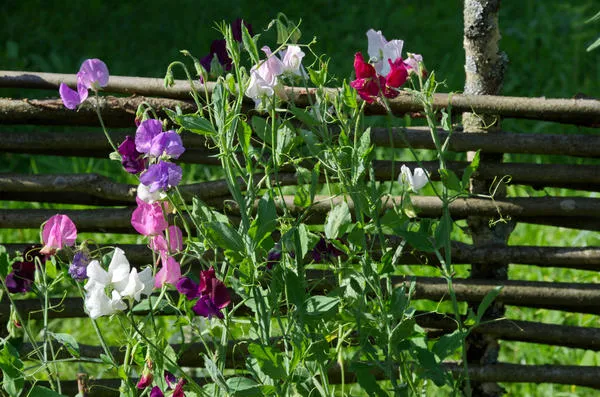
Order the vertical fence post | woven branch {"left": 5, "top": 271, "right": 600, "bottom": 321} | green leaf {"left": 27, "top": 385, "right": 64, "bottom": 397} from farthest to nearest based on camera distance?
woven branch {"left": 5, "top": 271, "right": 600, "bottom": 321}
the vertical fence post
green leaf {"left": 27, "top": 385, "right": 64, "bottom": 397}

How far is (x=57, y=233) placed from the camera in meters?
1.56

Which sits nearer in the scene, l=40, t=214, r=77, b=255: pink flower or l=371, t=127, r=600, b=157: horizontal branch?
l=40, t=214, r=77, b=255: pink flower

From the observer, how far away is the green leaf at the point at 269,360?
4.52 ft

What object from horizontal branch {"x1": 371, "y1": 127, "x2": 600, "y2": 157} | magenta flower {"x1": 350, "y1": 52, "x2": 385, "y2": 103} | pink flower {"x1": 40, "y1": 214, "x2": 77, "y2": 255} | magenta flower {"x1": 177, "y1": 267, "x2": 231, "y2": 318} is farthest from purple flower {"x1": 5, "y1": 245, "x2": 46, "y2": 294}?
horizontal branch {"x1": 371, "y1": 127, "x2": 600, "y2": 157}

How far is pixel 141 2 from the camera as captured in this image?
5.20 metres

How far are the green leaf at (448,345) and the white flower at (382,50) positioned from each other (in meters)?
0.41

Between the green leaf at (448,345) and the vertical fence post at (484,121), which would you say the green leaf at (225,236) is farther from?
the vertical fence post at (484,121)

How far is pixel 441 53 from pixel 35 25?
191 centimetres

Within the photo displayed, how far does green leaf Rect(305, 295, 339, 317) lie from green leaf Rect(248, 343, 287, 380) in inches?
3.0

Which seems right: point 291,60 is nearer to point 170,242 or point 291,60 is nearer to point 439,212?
point 170,242

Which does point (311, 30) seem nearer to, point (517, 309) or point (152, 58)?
point (152, 58)

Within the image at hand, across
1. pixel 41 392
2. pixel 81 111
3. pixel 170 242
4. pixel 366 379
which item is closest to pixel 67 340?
pixel 41 392

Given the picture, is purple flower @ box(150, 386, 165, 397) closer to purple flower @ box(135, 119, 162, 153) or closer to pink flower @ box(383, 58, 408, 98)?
purple flower @ box(135, 119, 162, 153)

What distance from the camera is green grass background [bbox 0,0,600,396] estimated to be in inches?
162
